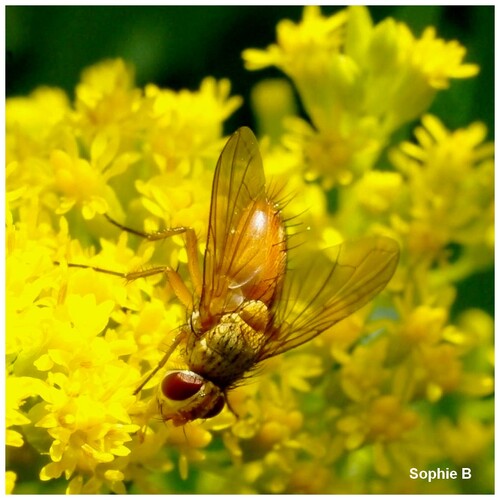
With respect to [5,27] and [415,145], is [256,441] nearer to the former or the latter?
[415,145]

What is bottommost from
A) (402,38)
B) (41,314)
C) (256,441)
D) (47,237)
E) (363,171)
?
(256,441)

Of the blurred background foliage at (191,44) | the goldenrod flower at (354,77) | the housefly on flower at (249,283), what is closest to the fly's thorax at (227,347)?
the housefly on flower at (249,283)

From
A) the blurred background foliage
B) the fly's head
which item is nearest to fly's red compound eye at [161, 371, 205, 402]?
the fly's head

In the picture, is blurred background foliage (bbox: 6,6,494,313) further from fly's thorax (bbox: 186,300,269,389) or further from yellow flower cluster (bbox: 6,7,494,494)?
fly's thorax (bbox: 186,300,269,389)

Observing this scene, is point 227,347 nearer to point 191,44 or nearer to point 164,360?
point 164,360

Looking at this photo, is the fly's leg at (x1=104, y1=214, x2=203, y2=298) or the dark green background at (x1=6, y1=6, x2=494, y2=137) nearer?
the fly's leg at (x1=104, y1=214, x2=203, y2=298)

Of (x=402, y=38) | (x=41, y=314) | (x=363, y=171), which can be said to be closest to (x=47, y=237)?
(x=41, y=314)

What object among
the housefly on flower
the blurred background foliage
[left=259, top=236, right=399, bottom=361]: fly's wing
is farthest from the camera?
the blurred background foliage
